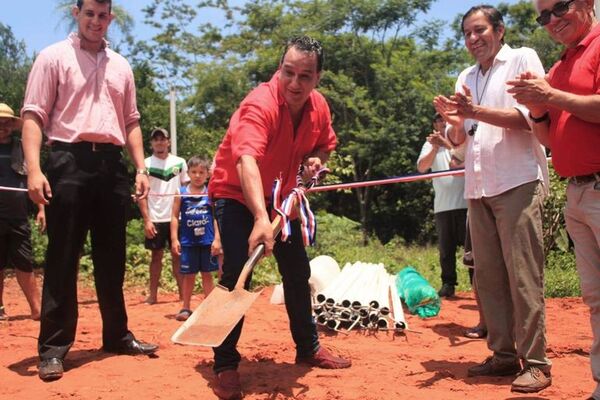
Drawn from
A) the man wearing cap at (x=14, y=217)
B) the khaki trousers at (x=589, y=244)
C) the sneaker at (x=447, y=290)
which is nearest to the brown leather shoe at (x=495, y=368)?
the khaki trousers at (x=589, y=244)

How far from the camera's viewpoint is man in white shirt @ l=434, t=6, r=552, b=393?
3723 mm

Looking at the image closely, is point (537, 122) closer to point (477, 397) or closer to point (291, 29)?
point (477, 397)

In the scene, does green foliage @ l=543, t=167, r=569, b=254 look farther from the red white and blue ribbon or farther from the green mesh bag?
the red white and blue ribbon

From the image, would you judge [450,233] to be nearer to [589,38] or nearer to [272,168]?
[272,168]

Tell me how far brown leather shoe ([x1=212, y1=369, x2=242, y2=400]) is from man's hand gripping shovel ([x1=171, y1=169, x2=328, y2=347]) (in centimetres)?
48

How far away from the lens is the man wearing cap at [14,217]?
6.44 meters

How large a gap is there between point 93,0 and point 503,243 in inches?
114

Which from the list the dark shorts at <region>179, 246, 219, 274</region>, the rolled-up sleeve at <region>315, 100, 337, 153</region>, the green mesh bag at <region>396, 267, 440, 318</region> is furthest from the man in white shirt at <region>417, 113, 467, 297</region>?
the rolled-up sleeve at <region>315, 100, 337, 153</region>

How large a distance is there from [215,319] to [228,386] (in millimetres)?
515

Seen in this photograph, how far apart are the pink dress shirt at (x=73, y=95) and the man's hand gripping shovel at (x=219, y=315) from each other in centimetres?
142

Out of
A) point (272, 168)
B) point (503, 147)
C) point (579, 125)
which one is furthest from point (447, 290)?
point (579, 125)

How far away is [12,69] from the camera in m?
16.3

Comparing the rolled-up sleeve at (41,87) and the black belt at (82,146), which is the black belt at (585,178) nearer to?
the black belt at (82,146)

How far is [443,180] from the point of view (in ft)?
23.8
